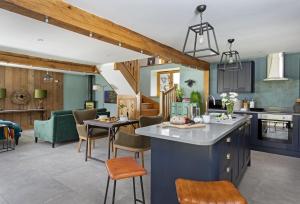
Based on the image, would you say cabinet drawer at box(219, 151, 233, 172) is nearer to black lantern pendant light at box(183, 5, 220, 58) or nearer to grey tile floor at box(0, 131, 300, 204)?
grey tile floor at box(0, 131, 300, 204)

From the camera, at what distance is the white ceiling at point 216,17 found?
2.33 m

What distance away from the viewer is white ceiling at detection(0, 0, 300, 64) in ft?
7.76

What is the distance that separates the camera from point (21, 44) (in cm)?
414

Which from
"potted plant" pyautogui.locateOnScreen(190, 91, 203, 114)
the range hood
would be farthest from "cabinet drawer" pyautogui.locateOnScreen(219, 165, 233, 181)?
"potted plant" pyautogui.locateOnScreen(190, 91, 203, 114)

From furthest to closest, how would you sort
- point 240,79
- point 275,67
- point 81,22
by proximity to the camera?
point 240,79 < point 275,67 < point 81,22

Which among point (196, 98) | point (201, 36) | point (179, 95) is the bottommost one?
point (196, 98)

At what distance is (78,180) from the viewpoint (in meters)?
3.07

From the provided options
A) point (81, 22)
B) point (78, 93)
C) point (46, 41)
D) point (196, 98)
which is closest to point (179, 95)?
point (196, 98)

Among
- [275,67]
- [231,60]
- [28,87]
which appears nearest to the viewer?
[231,60]

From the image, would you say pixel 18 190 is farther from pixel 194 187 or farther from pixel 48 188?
pixel 194 187

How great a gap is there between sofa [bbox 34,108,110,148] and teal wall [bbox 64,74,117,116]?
12.9 feet

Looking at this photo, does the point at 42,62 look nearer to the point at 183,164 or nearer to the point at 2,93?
the point at 2,93

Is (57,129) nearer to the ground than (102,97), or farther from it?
nearer to the ground

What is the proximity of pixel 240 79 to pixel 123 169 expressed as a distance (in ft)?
15.6
